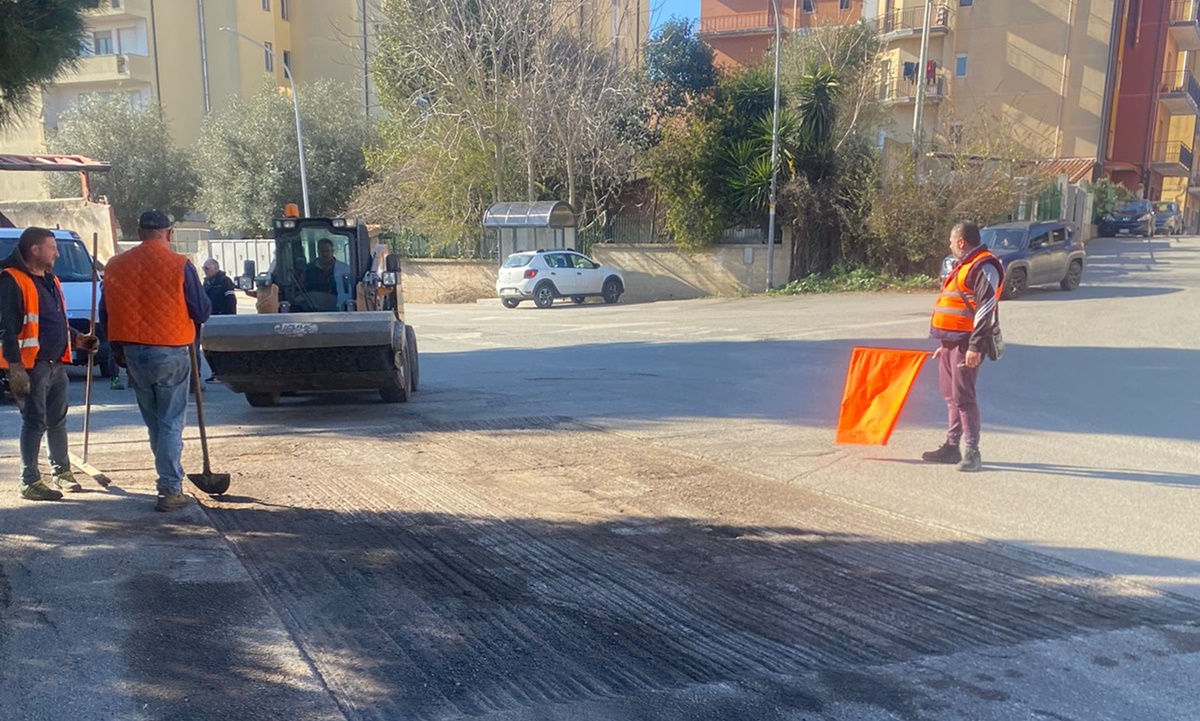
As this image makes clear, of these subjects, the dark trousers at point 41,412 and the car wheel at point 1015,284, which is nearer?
the dark trousers at point 41,412

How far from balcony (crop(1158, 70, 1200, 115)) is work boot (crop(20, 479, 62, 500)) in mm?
52895

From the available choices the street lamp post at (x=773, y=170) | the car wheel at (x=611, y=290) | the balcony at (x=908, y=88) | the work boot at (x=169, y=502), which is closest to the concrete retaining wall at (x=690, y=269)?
the street lamp post at (x=773, y=170)

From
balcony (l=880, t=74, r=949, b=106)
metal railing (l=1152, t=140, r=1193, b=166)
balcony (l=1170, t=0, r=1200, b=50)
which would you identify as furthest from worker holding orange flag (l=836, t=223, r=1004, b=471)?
metal railing (l=1152, t=140, r=1193, b=166)

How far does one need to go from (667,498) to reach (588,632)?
2.31 m

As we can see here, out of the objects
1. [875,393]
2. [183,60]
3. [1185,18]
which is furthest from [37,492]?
[1185,18]

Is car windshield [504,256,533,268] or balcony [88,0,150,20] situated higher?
balcony [88,0,150,20]

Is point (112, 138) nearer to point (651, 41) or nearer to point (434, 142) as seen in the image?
point (434, 142)

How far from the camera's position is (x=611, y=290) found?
27422 mm

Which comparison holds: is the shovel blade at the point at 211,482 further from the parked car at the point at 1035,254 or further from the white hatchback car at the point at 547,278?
the white hatchback car at the point at 547,278

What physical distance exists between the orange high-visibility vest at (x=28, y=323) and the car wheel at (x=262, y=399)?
3.78m

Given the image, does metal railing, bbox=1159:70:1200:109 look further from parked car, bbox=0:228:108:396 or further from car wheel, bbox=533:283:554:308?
parked car, bbox=0:228:108:396

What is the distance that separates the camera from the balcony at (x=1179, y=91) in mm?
46531

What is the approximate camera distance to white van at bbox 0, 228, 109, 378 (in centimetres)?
1222

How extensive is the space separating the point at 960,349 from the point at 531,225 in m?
21.7
